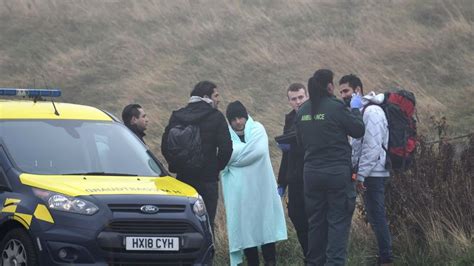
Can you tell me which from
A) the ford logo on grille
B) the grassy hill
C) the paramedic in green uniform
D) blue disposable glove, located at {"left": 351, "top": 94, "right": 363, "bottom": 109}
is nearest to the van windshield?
the ford logo on grille

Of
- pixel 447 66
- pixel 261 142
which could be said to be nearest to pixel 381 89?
pixel 447 66

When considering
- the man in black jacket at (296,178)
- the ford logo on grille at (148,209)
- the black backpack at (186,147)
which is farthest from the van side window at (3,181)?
the man in black jacket at (296,178)

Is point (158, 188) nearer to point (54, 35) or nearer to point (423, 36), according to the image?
point (423, 36)

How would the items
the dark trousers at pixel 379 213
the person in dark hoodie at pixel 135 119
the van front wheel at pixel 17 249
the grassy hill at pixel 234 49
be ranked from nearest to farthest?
the van front wheel at pixel 17 249 < the dark trousers at pixel 379 213 < the person in dark hoodie at pixel 135 119 < the grassy hill at pixel 234 49

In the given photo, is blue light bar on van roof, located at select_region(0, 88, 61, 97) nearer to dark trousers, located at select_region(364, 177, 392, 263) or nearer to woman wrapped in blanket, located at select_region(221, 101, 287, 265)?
woman wrapped in blanket, located at select_region(221, 101, 287, 265)

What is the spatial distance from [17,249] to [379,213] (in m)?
3.49

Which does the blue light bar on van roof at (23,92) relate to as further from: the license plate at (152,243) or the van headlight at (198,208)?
the license plate at (152,243)

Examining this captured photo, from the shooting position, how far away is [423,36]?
25344mm

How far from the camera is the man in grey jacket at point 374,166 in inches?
408

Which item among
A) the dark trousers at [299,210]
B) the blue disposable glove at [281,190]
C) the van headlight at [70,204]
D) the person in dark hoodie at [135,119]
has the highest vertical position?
the person in dark hoodie at [135,119]

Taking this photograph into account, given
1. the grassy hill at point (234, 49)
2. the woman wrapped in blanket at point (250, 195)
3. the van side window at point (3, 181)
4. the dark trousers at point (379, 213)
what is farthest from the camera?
the grassy hill at point (234, 49)

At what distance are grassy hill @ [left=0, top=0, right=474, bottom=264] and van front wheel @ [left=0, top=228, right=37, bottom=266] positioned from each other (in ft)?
37.2

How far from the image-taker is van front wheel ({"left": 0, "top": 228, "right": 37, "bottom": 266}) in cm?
866

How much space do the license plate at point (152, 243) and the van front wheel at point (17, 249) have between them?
2.48 ft
